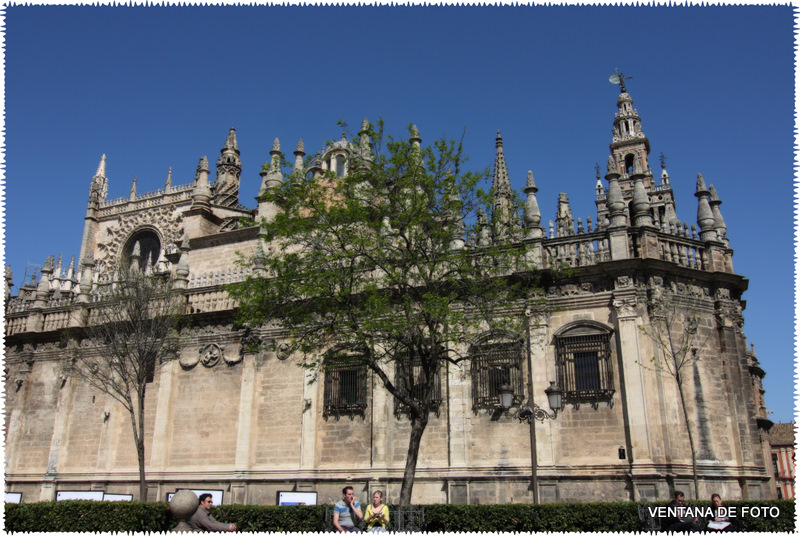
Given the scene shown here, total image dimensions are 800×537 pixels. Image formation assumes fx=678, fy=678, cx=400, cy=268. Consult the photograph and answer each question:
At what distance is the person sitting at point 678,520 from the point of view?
1172cm

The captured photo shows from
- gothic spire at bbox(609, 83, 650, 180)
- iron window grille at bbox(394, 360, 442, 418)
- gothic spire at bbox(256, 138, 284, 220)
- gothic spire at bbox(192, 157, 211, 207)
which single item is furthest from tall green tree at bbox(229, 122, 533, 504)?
gothic spire at bbox(609, 83, 650, 180)

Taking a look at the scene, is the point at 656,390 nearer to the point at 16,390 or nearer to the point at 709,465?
the point at 709,465

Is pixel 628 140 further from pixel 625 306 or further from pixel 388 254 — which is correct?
pixel 388 254

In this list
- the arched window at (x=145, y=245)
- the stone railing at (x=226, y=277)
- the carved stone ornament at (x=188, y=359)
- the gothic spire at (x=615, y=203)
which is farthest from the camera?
the arched window at (x=145, y=245)

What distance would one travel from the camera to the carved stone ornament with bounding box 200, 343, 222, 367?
2358cm

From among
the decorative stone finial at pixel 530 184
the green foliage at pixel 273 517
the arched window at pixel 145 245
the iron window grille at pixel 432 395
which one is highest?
the arched window at pixel 145 245

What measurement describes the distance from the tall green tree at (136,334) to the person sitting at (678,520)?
14461mm

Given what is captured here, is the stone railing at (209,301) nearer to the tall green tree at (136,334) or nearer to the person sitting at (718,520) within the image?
the tall green tree at (136,334)

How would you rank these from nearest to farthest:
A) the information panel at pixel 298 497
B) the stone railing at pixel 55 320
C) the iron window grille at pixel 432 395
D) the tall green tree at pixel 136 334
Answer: the information panel at pixel 298 497
the iron window grille at pixel 432 395
the tall green tree at pixel 136 334
the stone railing at pixel 55 320

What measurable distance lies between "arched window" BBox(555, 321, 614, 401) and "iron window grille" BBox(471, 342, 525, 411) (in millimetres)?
1154

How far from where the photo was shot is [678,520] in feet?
40.2

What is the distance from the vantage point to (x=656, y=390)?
18016 millimetres

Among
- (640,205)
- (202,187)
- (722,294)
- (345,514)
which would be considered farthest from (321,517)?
(202,187)

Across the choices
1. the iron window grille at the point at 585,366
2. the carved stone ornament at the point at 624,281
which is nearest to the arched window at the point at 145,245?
the iron window grille at the point at 585,366
